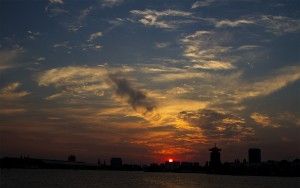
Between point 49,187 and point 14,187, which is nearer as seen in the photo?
point 14,187

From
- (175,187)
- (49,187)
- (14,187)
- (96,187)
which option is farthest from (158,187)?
(14,187)

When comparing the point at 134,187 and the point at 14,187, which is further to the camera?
the point at 134,187

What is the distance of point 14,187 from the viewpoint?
4178 inches

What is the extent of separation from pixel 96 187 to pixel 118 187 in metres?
7.60

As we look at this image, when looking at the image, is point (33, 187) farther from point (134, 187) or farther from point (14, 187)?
point (134, 187)

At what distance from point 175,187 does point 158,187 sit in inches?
199

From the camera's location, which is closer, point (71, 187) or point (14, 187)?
point (14, 187)

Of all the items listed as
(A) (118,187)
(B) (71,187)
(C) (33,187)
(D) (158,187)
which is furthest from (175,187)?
(C) (33,187)

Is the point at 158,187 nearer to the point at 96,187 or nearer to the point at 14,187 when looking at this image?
the point at 96,187

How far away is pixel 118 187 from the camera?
125 m

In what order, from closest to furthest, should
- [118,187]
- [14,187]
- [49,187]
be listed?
[14,187], [49,187], [118,187]

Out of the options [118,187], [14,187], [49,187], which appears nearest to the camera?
[14,187]

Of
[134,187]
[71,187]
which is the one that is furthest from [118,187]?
[71,187]

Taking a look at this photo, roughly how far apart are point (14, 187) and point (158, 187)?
41231mm
